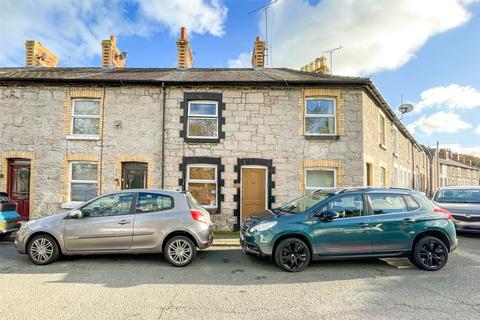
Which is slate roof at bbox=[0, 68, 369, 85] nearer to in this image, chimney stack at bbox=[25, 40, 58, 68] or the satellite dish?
chimney stack at bbox=[25, 40, 58, 68]

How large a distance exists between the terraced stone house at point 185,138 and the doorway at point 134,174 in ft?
0.12

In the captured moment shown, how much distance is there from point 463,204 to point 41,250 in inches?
477

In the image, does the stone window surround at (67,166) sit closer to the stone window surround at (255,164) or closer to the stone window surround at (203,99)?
the stone window surround at (203,99)

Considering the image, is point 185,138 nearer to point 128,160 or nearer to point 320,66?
point 128,160

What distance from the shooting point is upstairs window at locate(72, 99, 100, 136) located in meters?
10.2

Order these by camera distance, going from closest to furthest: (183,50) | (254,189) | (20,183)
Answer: (254,189) < (20,183) < (183,50)

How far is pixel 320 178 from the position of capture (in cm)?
1023

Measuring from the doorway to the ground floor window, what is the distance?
5865 mm

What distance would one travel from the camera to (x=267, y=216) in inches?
242

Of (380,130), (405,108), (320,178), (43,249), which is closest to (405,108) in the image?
(405,108)

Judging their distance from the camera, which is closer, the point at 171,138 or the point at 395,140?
the point at 171,138

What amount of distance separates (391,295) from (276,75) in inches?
337

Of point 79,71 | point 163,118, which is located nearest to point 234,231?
point 163,118

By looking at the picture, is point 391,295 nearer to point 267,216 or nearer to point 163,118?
point 267,216
